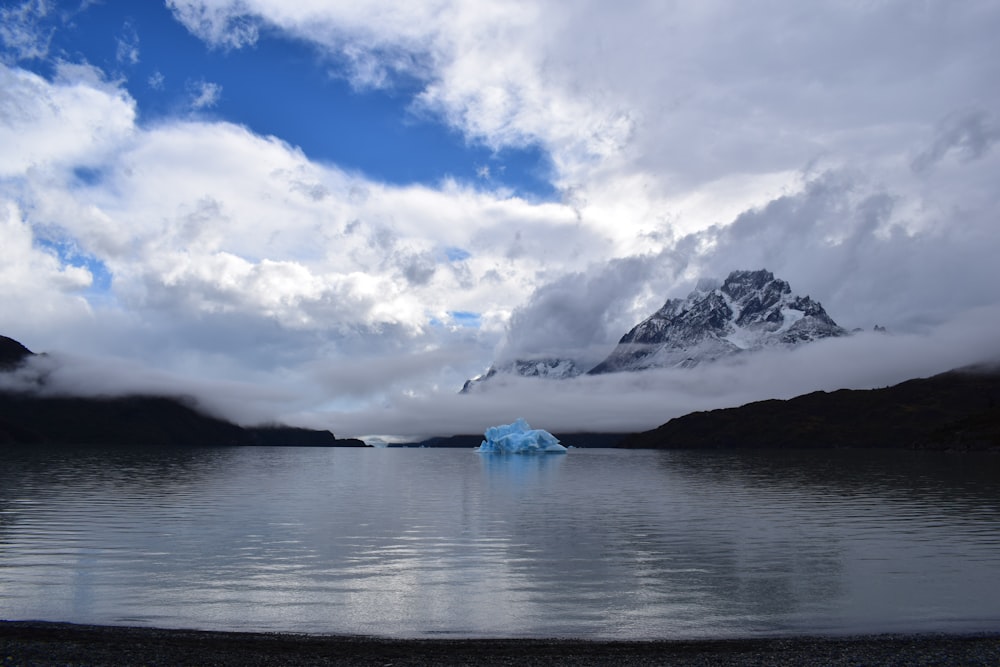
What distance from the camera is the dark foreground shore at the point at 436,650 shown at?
75.6 ft

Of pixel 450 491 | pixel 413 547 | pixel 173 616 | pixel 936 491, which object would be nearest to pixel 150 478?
pixel 450 491

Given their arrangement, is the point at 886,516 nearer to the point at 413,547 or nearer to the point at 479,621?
the point at 413,547

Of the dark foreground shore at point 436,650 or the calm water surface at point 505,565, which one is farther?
the calm water surface at point 505,565

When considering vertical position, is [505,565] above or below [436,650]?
below

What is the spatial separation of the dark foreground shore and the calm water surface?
1.81 meters

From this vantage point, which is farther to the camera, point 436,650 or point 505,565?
point 505,565

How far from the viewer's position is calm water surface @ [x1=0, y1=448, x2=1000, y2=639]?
29797mm

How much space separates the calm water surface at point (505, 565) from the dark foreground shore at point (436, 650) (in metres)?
1.81

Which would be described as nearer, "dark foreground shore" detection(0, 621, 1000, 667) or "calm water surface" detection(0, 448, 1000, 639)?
"dark foreground shore" detection(0, 621, 1000, 667)

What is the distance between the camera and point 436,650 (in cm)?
2502

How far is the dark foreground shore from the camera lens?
23031 millimetres

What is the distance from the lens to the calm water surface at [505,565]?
29.8 metres

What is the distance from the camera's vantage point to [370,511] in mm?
71500

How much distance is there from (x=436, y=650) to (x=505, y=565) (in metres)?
17.1
